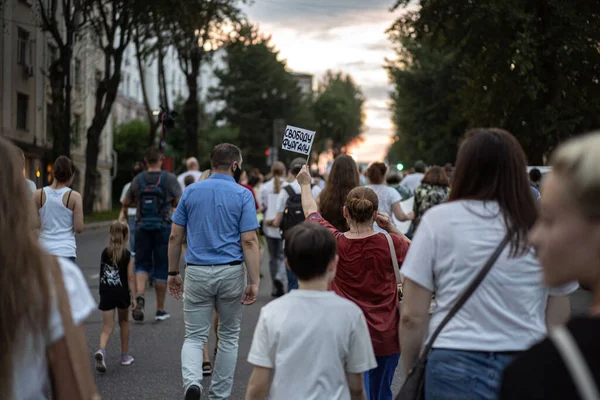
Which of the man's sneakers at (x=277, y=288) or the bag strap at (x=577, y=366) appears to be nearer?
the bag strap at (x=577, y=366)

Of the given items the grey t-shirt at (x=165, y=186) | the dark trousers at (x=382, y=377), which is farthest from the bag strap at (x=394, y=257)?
the grey t-shirt at (x=165, y=186)

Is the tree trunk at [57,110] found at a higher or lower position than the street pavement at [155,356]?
higher

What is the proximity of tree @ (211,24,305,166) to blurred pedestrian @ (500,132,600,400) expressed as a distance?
70807mm

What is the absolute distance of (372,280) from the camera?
17.7ft

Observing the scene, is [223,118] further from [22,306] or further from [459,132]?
[22,306]

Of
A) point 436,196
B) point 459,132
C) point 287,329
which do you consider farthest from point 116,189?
point 287,329

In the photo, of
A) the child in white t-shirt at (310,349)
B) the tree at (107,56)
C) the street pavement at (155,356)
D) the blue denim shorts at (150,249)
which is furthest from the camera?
the tree at (107,56)

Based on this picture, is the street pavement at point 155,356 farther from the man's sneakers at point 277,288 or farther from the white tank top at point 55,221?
the white tank top at point 55,221

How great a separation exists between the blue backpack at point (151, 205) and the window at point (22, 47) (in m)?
28.8

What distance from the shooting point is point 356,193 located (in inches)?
219

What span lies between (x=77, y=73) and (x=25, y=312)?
46.9m

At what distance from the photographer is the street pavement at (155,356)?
23.7 feet

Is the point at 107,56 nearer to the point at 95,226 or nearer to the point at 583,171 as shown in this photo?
the point at 95,226

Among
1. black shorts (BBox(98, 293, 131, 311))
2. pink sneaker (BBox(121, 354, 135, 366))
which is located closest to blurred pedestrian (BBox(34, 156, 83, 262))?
black shorts (BBox(98, 293, 131, 311))
